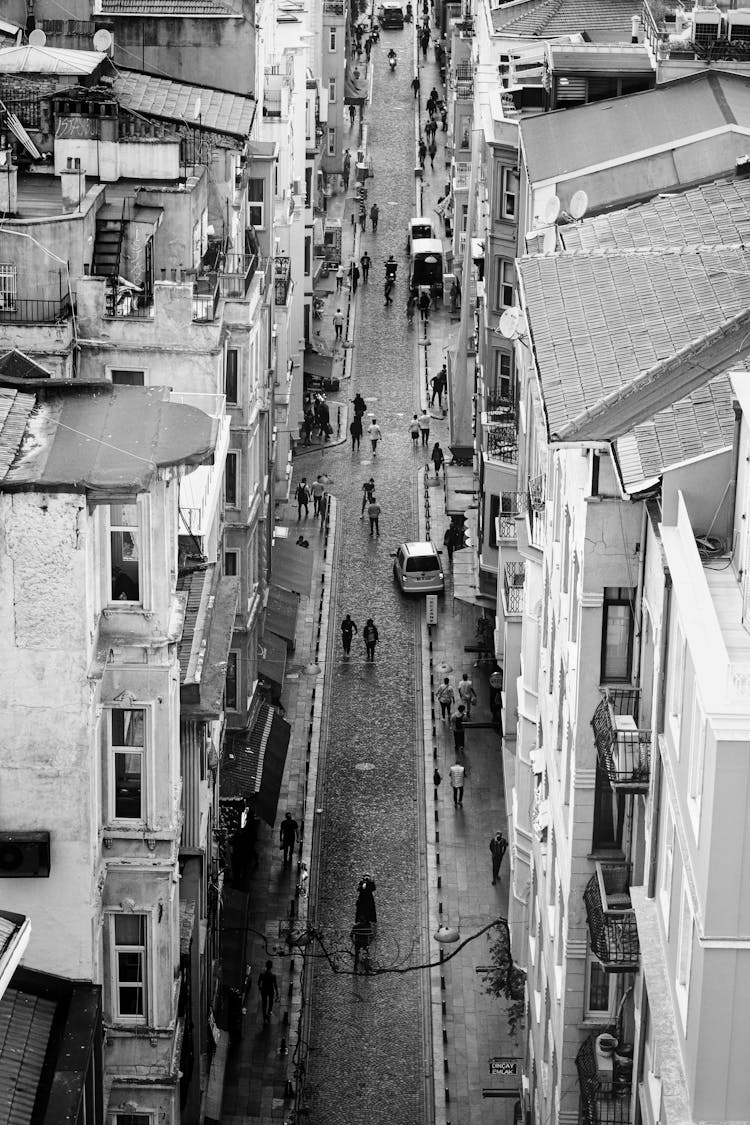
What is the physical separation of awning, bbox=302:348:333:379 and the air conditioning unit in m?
84.4

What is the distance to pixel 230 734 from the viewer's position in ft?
261

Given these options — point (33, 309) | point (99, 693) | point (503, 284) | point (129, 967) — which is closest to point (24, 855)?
point (99, 693)

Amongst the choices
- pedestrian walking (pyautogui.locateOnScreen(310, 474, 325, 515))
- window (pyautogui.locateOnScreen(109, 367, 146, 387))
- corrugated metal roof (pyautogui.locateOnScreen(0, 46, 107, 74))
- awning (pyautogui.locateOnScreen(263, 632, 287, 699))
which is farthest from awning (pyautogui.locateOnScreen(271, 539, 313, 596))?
window (pyautogui.locateOnScreen(109, 367, 146, 387))

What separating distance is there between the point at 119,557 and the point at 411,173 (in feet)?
448

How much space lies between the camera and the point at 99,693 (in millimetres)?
47625

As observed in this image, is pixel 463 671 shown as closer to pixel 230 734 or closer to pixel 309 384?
pixel 230 734

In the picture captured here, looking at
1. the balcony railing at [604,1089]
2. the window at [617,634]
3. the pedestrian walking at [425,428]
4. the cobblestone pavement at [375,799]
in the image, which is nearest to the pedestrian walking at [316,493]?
the cobblestone pavement at [375,799]

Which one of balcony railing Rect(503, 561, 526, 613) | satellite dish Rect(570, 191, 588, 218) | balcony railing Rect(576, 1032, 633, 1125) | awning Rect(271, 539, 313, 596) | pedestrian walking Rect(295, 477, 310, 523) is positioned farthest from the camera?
pedestrian walking Rect(295, 477, 310, 523)

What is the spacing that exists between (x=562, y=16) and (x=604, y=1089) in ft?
214

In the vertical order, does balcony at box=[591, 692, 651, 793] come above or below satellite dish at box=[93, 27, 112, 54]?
below

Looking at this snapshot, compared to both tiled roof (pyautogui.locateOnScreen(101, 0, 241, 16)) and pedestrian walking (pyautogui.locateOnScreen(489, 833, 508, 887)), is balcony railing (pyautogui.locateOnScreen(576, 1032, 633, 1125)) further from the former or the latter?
tiled roof (pyautogui.locateOnScreen(101, 0, 241, 16))

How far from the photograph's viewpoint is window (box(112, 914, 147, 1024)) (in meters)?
50.3

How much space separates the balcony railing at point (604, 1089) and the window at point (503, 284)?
156ft

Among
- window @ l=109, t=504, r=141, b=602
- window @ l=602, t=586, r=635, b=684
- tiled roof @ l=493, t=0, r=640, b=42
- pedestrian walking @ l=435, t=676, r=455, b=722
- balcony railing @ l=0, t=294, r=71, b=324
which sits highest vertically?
tiled roof @ l=493, t=0, r=640, b=42
